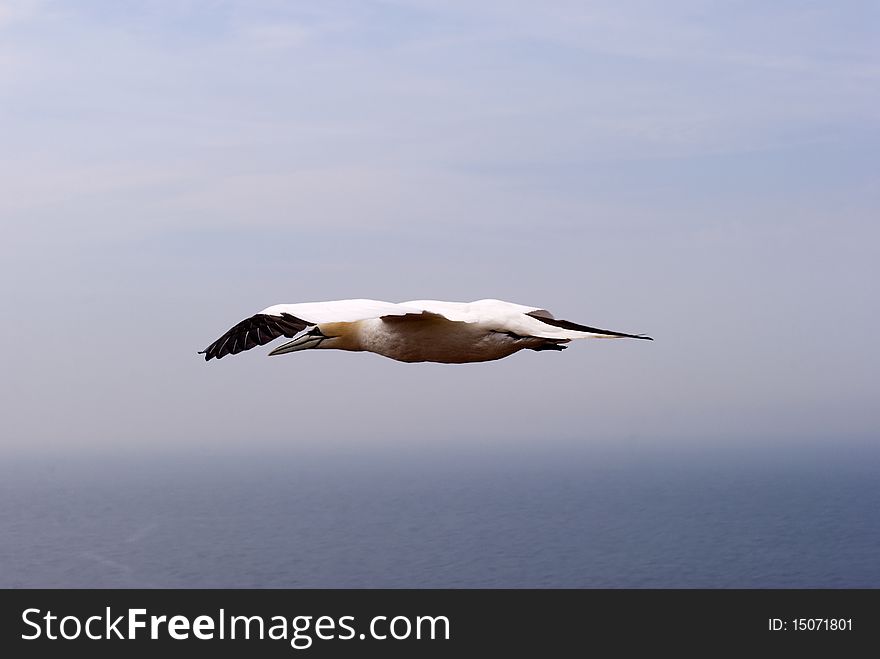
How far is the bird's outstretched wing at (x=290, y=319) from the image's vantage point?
48.0ft

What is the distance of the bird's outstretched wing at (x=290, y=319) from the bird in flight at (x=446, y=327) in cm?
1

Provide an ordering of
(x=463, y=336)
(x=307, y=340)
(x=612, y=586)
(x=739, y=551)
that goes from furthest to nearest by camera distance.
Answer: (x=739, y=551), (x=612, y=586), (x=307, y=340), (x=463, y=336)

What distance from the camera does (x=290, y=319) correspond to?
16.0m

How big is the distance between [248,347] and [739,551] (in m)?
184

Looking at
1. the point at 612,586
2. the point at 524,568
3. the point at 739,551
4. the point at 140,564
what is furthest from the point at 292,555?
the point at 739,551

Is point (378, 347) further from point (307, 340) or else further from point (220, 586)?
point (220, 586)

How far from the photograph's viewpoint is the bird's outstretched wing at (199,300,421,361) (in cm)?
1462

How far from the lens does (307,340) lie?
53.5 ft

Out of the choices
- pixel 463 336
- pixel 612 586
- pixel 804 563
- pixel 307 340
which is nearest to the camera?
pixel 463 336

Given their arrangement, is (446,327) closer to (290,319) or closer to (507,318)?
(507,318)

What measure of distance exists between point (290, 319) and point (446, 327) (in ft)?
7.68

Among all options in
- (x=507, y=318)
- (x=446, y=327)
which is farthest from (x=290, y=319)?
(x=507, y=318)

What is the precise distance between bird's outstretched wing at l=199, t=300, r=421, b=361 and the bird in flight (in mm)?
13

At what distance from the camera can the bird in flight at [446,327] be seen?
48.1 ft
